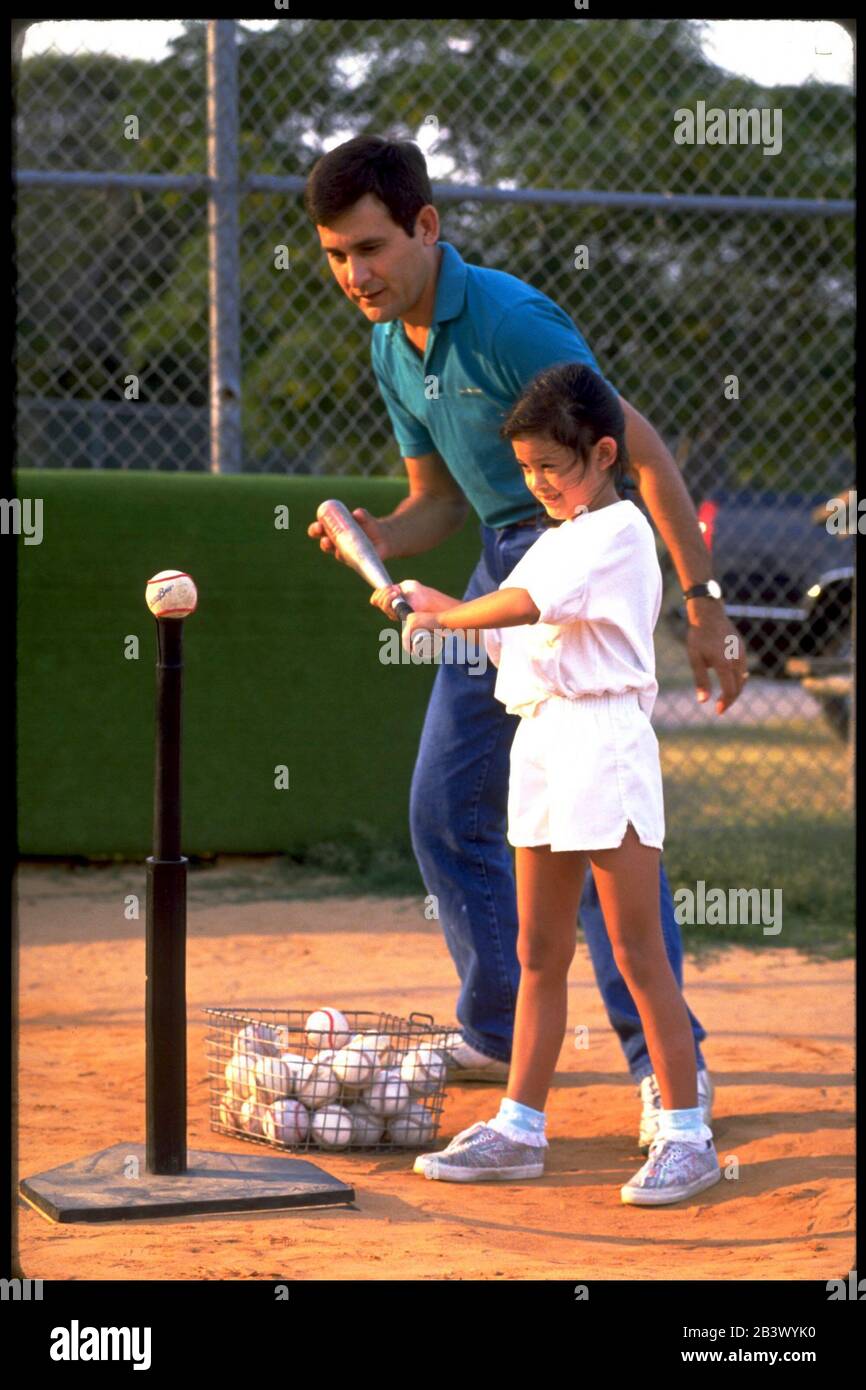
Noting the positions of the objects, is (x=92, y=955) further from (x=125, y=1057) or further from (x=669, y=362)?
(x=669, y=362)

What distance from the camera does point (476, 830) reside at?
13.8 feet

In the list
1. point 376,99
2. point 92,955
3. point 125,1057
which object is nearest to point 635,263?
point 376,99

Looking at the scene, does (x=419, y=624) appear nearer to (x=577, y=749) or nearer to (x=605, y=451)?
(x=577, y=749)

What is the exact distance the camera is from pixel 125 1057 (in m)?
4.57

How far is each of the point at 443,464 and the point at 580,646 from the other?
1045 millimetres

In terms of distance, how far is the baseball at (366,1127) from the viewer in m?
3.87

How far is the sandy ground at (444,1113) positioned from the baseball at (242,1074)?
12 centimetres

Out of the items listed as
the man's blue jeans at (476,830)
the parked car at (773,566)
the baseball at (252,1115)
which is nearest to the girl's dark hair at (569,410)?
the man's blue jeans at (476,830)

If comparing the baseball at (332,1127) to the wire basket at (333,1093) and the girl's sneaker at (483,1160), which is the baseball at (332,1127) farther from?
the girl's sneaker at (483,1160)

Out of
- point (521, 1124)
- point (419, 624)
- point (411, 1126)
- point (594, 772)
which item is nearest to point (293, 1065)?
point (411, 1126)

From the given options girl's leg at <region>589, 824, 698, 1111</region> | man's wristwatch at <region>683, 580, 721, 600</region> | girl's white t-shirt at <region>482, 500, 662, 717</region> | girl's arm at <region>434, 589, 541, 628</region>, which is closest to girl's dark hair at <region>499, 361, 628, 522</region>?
girl's white t-shirt at <region>482, 500, 662, 717</region>

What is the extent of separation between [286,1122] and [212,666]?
3.30 metres

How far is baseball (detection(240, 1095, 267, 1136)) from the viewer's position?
3.86m

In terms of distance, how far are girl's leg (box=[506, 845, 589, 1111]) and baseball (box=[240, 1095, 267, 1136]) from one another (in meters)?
0.59
